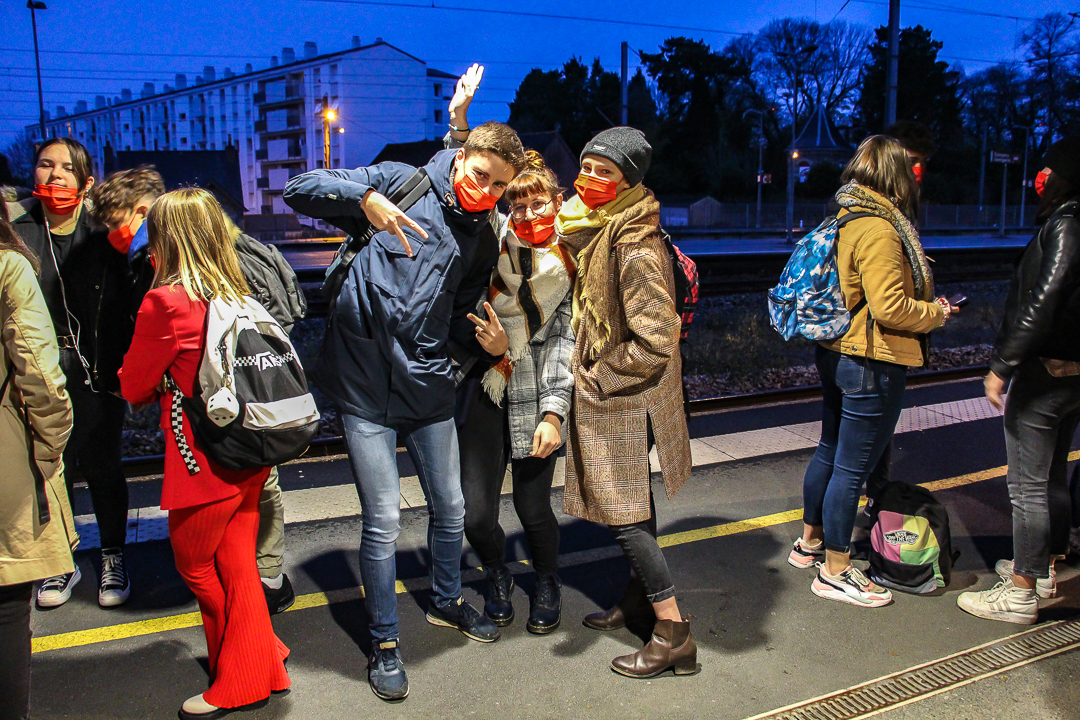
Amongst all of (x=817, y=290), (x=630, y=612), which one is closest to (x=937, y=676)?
(x=630, y=612)

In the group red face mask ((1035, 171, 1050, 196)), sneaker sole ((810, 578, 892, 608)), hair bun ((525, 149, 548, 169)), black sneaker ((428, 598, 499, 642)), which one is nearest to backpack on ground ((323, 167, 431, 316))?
hair bun ((525, 149, 548, 169))

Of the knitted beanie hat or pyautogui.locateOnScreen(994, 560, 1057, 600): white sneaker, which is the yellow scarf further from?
pyautogui.locateOnScreen(994, 560, 1057, 600): white sneaker

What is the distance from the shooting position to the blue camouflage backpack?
139 inches

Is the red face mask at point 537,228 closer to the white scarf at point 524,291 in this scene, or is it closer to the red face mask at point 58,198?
A: the white scarf at point 524,291

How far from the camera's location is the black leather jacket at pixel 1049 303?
3.18 m

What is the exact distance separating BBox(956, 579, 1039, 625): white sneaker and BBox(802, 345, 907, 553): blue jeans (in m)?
0.60

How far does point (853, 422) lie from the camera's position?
359cm

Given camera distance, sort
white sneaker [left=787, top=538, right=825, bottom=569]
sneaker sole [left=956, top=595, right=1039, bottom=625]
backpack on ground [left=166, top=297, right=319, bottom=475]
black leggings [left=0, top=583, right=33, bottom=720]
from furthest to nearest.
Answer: white sneaker [left=787, top=538, right=825, bottom=569] → sneaker sole [left=956, top=595, right=1039, bottom=625] → backpack on ground [left=166, top=297, right=319, bottom=475] → black leggings [left=0, top=583, right=33, bottom=720]

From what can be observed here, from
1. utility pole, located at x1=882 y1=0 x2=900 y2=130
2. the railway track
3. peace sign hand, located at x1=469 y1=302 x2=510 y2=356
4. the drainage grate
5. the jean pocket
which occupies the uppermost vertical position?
utility pole, located at x1=882 y1=0 x2=900 y2=130

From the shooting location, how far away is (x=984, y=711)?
2846mm

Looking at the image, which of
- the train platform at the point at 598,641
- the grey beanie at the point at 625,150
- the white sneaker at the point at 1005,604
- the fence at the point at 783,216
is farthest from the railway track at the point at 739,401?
the fence at the point at 783,216

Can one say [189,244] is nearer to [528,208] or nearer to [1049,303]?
[528,208]

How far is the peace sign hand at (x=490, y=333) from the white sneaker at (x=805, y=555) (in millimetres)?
2088

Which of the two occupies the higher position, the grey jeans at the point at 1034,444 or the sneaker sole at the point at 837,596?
the grey jeans at the point at 1034,444
